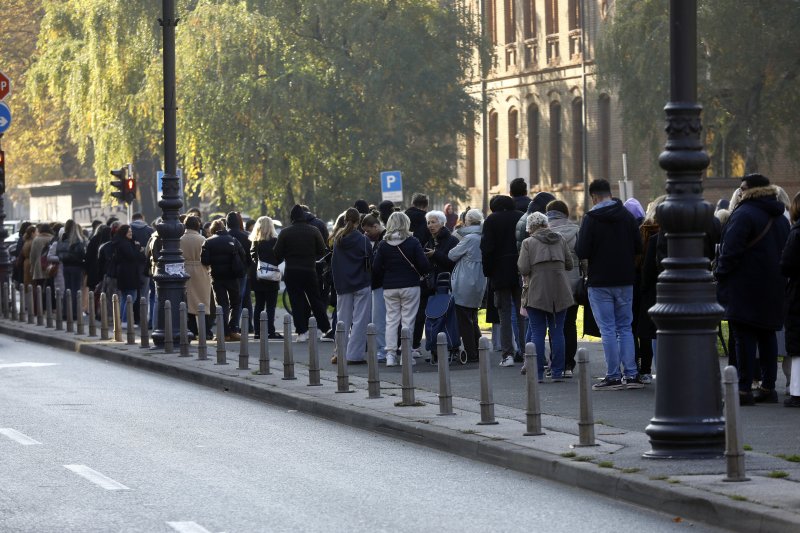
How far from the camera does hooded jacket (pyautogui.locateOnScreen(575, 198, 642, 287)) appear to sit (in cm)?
1603

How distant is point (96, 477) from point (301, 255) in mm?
12173

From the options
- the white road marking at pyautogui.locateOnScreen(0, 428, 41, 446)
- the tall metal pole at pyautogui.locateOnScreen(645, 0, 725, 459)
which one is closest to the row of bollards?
the tall metal pole at pyautogui.locateOnScreen(645, 0, 725, 459)

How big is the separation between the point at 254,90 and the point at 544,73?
17.4 metres

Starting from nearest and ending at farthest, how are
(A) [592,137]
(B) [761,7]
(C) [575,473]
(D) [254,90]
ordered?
(C) [575,473]
(B) [761,7]
(D) [254,90]
(A) [592,137]

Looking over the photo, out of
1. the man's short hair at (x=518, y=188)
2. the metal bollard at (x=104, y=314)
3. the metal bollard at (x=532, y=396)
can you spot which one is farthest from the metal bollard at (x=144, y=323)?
the metal bollard at (x=532, y=396)

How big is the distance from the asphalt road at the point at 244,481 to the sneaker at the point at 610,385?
280 cm

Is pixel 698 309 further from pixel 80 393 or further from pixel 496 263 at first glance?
pixel 80 393

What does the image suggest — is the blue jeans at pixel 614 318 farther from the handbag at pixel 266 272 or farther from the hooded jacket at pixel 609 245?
the handbag at pixel 266 272

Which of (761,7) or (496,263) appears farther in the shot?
(761,7)

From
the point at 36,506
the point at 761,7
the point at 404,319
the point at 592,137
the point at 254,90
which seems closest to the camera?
the point at 36,506

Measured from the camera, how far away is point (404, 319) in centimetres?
1962

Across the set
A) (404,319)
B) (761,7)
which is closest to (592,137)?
(761,7)

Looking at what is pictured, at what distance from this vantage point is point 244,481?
36.6 feet

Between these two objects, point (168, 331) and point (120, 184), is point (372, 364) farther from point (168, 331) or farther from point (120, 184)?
point (120, 184)
